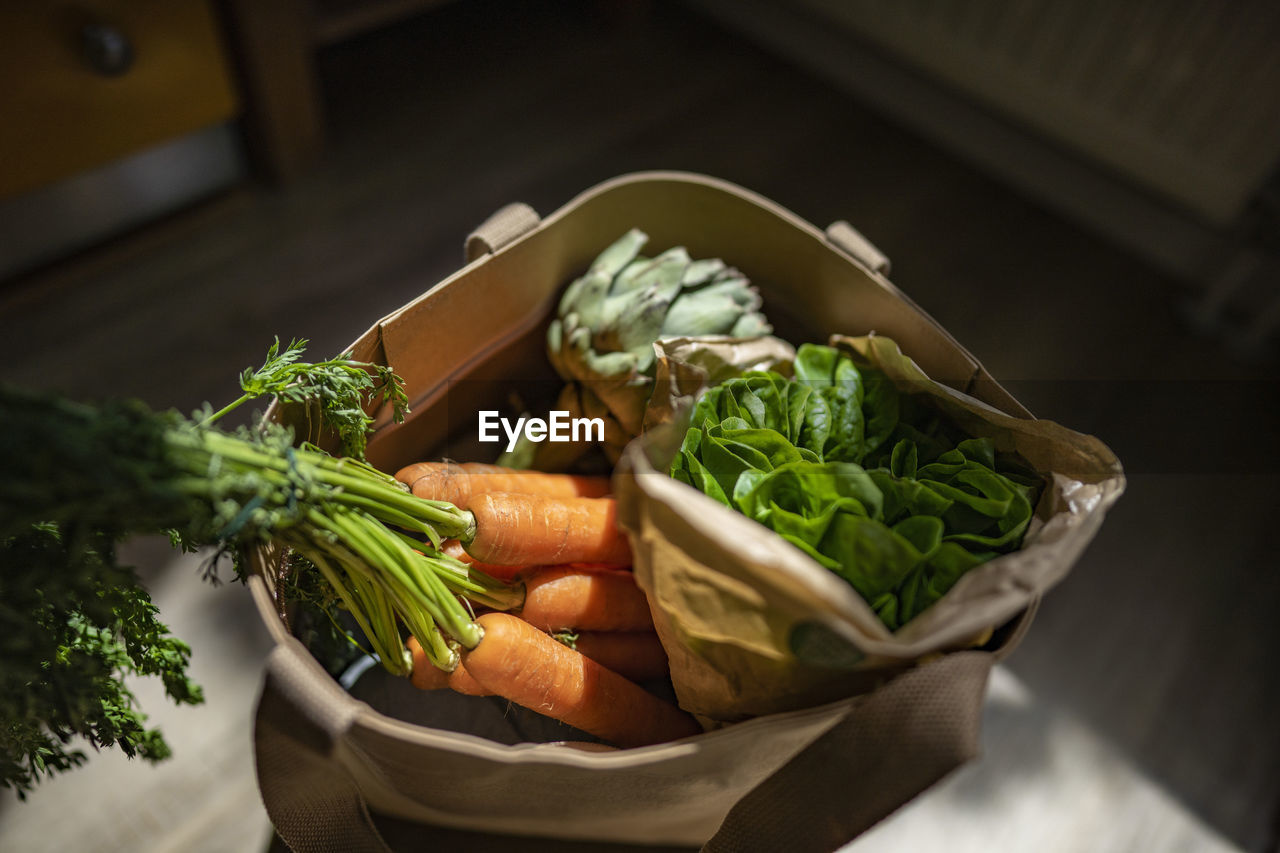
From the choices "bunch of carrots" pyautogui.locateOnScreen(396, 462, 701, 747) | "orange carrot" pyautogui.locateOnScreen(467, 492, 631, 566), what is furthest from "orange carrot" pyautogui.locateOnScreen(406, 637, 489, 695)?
"orange carrot" pyautogui.locateOnScreen(467, 492, 631, 566)

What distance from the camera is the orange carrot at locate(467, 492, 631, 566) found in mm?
778

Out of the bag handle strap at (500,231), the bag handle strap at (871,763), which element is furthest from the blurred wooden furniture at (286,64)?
the bag handle strap at (871,763)

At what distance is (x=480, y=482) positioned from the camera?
0.86 meters

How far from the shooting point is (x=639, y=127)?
5.80ft

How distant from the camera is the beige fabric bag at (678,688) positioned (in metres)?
0.58

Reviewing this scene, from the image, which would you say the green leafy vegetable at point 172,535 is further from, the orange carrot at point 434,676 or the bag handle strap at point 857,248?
the bag handle strap at point 857,248

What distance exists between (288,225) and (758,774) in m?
1.30

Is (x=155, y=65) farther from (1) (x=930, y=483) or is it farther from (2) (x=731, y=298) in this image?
(1) (x=930, y=483)

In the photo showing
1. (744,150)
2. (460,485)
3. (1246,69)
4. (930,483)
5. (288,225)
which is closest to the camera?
(930,483)

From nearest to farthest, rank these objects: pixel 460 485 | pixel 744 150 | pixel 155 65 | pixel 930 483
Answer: pixel 930 483
pixel 460 485
pixel 155 65
pixel 744 150

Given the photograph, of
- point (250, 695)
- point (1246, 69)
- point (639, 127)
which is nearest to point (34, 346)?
point (250, 695)

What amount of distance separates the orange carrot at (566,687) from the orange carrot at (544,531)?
0.06 metres

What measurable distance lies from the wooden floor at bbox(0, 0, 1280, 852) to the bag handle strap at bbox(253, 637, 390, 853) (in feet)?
1.39

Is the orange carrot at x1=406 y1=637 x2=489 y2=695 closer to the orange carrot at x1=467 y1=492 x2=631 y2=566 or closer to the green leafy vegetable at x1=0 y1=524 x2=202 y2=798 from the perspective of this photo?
the orange carrot at x1=467 y1=492 x2=631 y2=566
